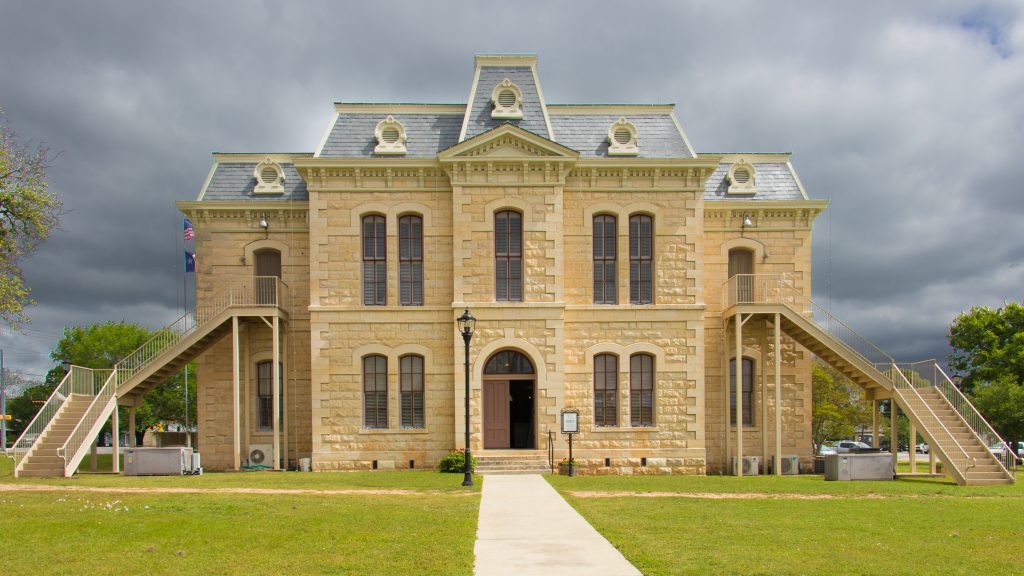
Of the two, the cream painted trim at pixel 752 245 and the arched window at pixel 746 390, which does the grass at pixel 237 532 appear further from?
the cream painted trim at pixel 752 245

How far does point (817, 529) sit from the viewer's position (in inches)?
504

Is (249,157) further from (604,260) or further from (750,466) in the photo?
(750,466)

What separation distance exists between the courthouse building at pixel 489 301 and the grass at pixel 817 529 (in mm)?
6018

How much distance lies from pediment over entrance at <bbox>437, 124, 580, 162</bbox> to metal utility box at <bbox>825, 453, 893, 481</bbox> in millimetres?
11307

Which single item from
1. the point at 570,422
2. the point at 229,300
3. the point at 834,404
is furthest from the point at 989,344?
the point at 229,300

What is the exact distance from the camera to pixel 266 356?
27.4m

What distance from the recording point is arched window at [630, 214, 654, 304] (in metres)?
26.8

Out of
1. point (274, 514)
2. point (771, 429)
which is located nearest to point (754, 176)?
point (771, 429)

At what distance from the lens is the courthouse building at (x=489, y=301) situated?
2581 centimetres

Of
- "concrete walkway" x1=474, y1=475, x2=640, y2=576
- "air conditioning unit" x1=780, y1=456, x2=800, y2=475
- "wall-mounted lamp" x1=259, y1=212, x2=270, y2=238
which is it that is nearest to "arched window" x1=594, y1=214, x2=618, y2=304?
"air conditioning unit" x1=780, y1=456, x2=800, y2=475

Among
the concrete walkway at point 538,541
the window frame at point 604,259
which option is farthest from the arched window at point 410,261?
the concrete walkway at point 538,541

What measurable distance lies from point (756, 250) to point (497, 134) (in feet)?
32.0

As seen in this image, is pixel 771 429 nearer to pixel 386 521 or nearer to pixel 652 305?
pixel 652 305

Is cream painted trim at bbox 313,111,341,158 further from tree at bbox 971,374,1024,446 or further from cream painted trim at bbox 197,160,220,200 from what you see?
tree at bbox 971,374,1024,446
